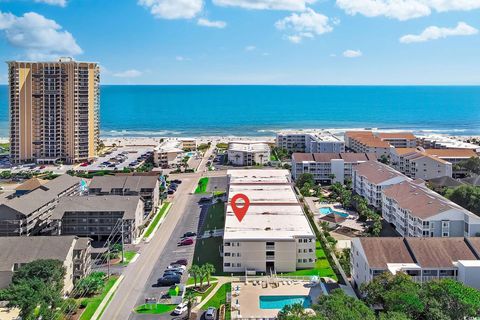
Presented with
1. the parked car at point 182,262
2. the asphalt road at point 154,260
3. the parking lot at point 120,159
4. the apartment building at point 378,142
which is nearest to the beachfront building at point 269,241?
the parked car at point 182,262

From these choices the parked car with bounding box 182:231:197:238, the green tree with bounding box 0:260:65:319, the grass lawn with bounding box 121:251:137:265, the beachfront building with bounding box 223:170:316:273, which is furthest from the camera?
the parked car with bounding box 182:231:197:238

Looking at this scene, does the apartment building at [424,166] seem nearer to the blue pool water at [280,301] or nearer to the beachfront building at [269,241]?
the beachfront building at [269,241]

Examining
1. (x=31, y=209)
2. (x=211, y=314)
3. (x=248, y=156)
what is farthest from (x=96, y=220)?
(x=248, y=156)

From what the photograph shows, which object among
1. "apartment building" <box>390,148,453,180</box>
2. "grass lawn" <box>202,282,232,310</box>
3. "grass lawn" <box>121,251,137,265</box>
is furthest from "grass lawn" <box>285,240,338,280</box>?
"apartment building" <box>390,148,453,180</box>

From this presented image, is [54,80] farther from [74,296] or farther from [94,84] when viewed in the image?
[74,296]

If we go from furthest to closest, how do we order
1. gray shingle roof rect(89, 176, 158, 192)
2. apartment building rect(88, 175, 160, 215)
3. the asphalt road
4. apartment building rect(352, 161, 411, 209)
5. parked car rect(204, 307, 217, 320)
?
apartment building rect(352, 161, 411, 209)
gray shingle roof rect(89, 176, 158, 192)
apartment building rect(88, 175, 160, 215)
the asphalt road
parked car rect(204, 307, 217, 320)

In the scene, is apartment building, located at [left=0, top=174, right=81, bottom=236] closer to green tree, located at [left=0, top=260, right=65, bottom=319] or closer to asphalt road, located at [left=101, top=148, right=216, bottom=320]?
asphalt road, located at [left=101, top=148, right=216, bottom=320]
